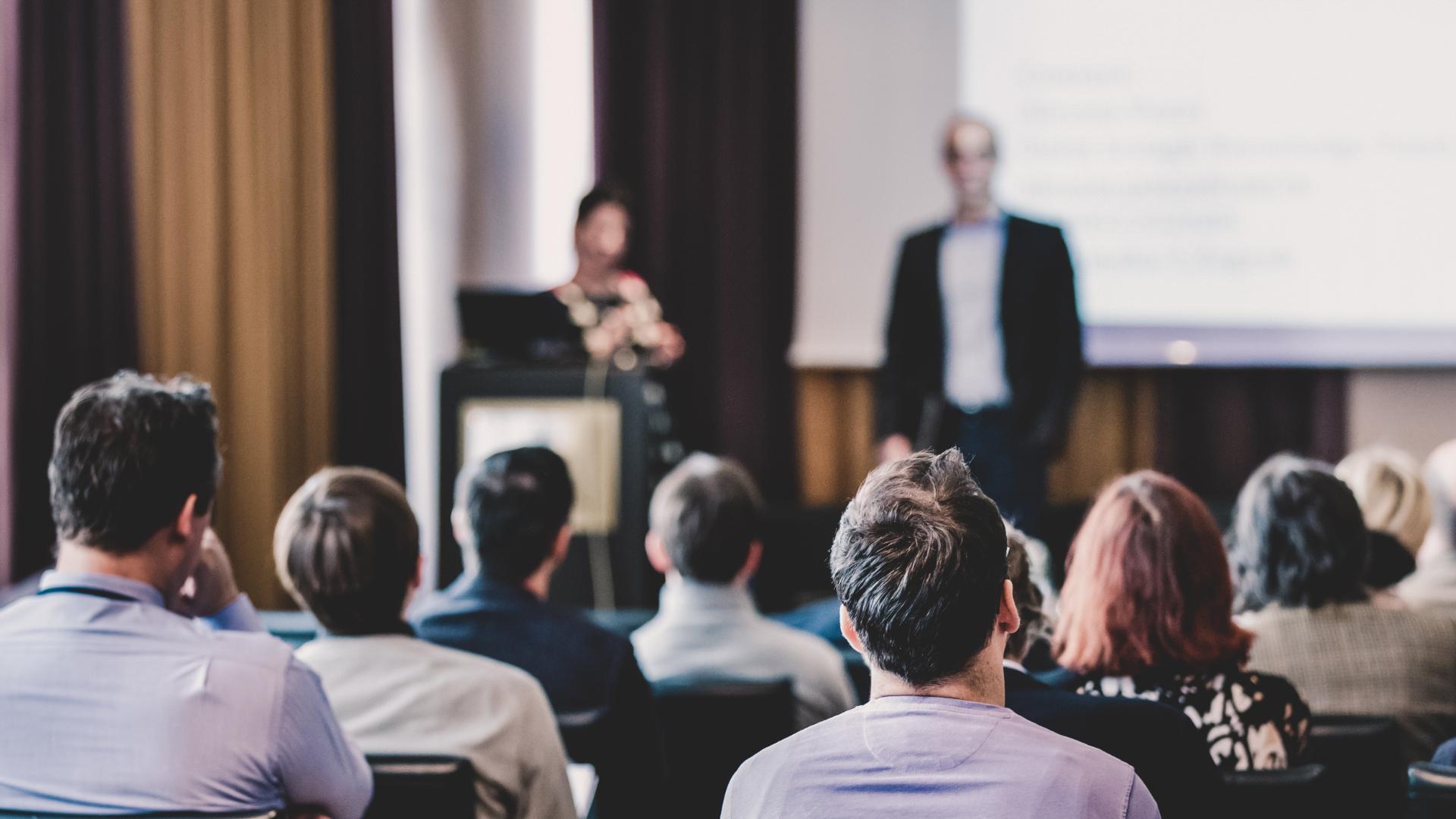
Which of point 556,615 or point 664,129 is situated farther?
point 664,129

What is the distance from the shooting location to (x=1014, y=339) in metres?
4.07

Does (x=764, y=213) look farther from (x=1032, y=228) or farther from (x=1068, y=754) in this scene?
(x=1068, y=754)

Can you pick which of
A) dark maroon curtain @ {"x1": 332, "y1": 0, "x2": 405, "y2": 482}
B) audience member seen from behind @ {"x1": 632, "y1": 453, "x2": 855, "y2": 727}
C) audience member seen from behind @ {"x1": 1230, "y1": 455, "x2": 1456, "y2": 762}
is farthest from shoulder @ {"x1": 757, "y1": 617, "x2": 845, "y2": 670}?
dark maroon curtain @ {"x1": 332, "y1": 0, "x2": 405, "y2": 482}

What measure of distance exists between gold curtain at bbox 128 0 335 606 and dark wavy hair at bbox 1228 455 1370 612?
2.96 metres

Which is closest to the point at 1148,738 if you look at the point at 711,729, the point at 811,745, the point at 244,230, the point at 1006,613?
the point at 1006,613

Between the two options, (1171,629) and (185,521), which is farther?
(1171,629)

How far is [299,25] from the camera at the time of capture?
4.46 metres

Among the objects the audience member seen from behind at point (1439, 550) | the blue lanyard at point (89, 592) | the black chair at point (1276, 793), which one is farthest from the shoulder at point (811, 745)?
the audience member seen from behind at point (1439, 550)

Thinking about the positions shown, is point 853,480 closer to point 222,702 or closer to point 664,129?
point 664,129

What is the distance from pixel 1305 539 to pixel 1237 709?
457 millimetres

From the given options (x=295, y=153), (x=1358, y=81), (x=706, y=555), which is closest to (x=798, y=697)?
(x=706, y=555)

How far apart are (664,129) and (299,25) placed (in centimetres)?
133

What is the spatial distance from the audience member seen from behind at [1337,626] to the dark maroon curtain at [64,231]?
3006 millimetres

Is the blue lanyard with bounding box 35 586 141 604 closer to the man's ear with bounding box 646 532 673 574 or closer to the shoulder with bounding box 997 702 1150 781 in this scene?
the shoulder with bounding box 997 702 1150 781
